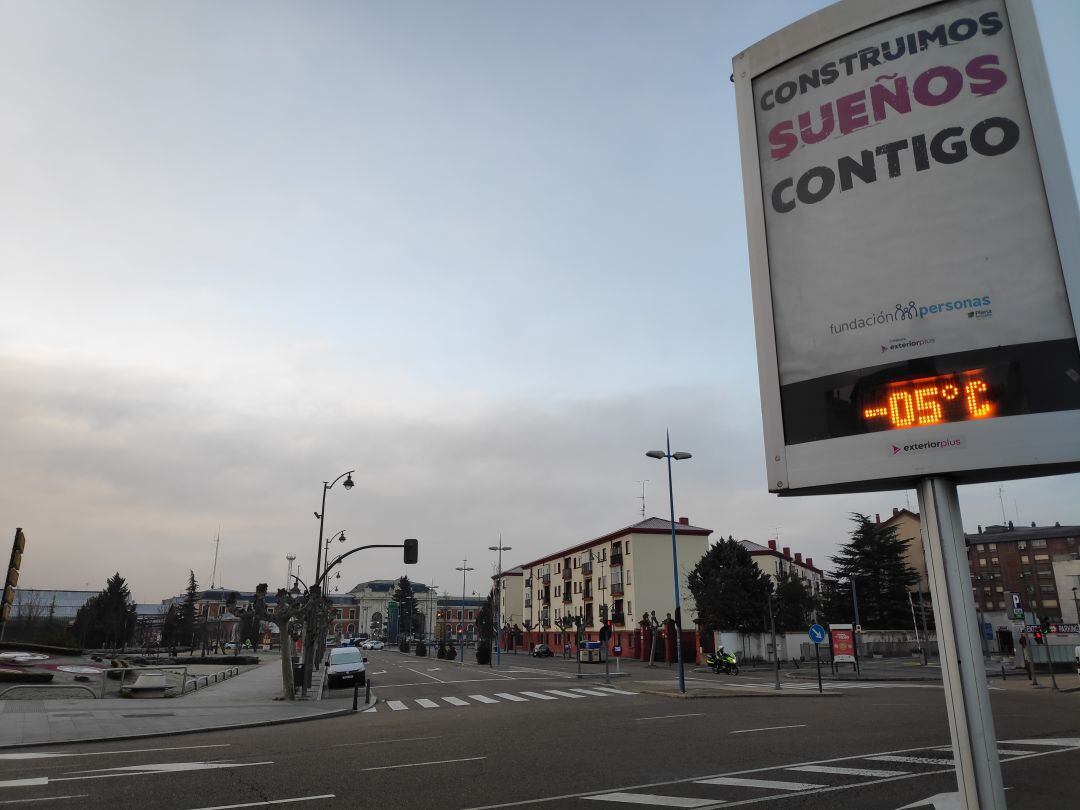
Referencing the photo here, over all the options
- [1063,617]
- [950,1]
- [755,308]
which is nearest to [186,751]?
[755,308]

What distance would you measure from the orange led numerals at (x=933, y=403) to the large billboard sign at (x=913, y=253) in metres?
0.01

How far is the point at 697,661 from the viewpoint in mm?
54562

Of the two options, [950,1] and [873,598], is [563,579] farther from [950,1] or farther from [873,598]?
[950,1]

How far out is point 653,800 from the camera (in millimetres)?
9086

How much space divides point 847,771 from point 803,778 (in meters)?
1.04

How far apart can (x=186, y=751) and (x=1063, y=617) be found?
102198 millimetres

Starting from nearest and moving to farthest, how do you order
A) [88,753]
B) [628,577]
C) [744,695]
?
[88,753]
[744,695]
[628,577]

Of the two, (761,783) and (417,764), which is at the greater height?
(761,783)

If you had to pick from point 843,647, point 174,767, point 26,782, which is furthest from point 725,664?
point 26,782

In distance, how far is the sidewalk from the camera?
16391mm

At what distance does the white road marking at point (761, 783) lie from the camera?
977 centimetres

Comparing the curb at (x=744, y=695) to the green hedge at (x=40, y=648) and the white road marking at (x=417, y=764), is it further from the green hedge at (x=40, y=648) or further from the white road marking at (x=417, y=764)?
the green hedge at (x=40, y=648)

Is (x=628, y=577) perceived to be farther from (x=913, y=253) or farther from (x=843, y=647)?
(x=913, y=253)

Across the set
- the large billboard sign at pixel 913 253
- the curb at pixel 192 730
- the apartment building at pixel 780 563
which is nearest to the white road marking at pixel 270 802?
the large billboard sign at pixel 913 253
